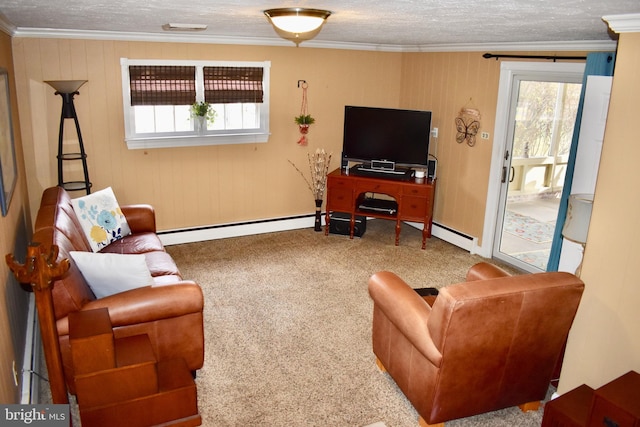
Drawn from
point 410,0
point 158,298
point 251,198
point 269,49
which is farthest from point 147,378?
point 269,49

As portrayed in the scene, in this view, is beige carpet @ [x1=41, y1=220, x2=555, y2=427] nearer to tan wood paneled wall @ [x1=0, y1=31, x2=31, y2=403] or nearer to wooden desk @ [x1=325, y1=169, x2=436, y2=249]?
wooden desk @ [x1=325, y1=169, x2=436, y2=249]

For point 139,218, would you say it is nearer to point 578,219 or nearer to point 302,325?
point 302,325

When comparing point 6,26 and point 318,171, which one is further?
point 318,171

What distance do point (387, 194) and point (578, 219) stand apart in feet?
9.60

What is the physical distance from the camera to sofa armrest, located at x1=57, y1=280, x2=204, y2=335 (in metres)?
2.97

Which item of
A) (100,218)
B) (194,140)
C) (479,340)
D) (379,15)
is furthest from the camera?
(194,140)

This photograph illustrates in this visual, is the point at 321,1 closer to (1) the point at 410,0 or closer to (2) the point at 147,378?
(1) the point at 410,0

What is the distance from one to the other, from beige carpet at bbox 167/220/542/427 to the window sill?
1125 mm

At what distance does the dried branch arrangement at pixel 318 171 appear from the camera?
6.48 meters

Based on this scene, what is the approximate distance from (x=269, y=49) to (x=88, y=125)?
81.6 inches

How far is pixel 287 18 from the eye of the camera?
290 centimetres

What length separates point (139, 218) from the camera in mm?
4738

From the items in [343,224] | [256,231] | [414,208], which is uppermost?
[414,208]

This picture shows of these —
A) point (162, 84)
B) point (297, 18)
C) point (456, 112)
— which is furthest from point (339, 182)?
point (297, 18)
